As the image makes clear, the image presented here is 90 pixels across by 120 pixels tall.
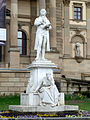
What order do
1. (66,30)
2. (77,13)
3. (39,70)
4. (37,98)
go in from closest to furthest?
(37,98)
(39,70)
(66,30)
(77,13)

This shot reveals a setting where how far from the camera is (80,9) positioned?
50.2 meters

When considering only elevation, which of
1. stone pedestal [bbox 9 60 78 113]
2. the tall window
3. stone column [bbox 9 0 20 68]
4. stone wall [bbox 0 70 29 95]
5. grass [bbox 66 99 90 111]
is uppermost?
the tall window

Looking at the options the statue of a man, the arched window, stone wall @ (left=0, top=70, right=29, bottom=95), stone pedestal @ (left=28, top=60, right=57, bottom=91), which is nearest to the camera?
stone pedestal @ (left=28, top=60, right=57, bottom=91)

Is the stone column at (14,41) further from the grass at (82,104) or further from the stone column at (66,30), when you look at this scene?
the grass at (82,104)

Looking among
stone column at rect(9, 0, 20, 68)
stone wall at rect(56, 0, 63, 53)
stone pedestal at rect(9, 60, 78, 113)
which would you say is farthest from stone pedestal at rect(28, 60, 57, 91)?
stone wall at rect(56, 0, 63, 53)

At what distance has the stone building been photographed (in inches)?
1513

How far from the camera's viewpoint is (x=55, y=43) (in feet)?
139

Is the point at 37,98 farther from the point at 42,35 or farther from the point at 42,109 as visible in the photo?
the point at 42,35

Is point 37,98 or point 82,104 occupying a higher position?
point 37,98

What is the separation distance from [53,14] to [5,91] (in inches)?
435

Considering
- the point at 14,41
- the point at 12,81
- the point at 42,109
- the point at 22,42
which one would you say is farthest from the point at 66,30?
the point at 42,109

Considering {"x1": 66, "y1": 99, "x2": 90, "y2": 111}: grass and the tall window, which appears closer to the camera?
{"x1": 66, "y1": 99, "x2": 90, "y2": 111}: grass

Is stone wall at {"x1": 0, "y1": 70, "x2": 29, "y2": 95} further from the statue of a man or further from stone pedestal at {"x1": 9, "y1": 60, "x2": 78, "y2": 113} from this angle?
the statue of a man

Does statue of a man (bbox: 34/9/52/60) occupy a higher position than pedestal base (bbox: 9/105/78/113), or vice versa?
statue of a man (bbox: 34/9/52/60)
